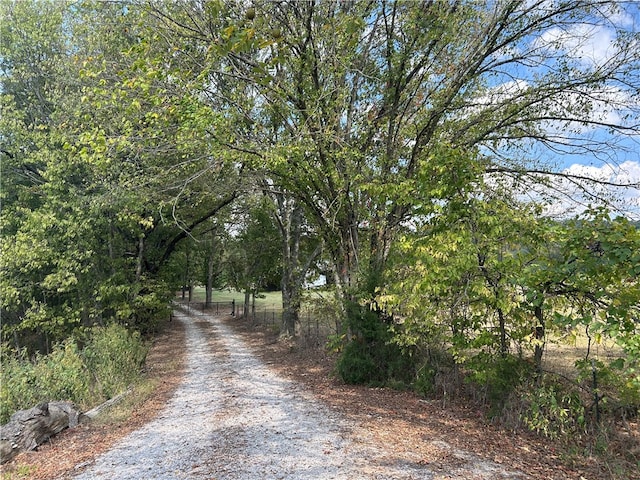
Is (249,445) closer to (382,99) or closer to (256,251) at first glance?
(382,99)

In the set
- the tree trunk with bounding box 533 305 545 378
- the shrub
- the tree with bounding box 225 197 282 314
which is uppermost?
the tree with bounding box 225 197 282 314

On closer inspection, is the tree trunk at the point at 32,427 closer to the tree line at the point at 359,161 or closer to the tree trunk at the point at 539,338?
the tree line at the point at 359,161

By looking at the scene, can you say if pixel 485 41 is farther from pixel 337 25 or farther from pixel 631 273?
pixel 631 273

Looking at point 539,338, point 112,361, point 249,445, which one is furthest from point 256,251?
point 539,338

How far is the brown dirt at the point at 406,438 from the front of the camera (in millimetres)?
4969

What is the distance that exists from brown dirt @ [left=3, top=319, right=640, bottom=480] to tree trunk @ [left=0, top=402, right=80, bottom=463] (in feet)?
0.49

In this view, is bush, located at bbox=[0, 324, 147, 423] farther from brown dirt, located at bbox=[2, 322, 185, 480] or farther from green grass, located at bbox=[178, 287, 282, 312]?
green grass, located at bbox=[178, 287, 282, 312]

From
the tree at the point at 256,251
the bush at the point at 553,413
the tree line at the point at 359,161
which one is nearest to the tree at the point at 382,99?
the tree line at the point at 359,161

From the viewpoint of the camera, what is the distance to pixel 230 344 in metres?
16.3

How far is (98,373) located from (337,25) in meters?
8.79

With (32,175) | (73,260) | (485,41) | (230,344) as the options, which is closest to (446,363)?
(485,41)

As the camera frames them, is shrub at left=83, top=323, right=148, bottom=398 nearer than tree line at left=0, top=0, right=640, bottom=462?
No

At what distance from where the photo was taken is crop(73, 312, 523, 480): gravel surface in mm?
4781

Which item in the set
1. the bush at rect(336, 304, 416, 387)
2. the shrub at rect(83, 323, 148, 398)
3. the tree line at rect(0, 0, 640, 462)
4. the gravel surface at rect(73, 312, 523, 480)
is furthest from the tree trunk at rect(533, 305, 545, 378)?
the shrub at rect(83, 323, 148, 398)
